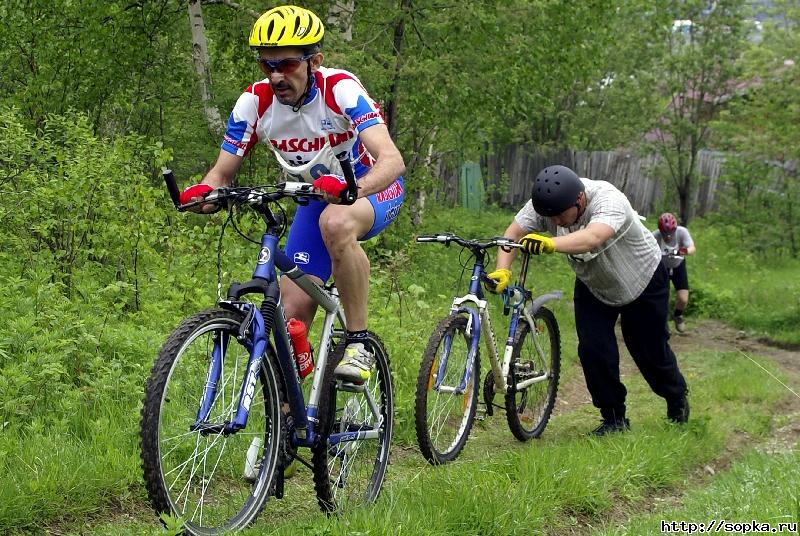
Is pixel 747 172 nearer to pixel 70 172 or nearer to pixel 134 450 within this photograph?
pixel 70 172

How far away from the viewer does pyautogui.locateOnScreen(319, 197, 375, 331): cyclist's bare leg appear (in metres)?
4.66

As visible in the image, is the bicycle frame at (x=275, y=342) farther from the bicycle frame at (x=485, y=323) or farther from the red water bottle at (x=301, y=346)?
the bicycle frame at (x=485, y=323)

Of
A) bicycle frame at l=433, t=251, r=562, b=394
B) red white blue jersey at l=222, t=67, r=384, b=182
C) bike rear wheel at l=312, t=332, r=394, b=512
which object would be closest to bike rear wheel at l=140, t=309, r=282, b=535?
bike rear wheel at l=312, t=332, r=394, b=512

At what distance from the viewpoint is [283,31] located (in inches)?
180

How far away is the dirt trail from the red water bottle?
1481 mm

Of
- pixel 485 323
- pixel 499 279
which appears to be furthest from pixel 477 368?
pixel 499 279

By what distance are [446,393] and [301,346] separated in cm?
196

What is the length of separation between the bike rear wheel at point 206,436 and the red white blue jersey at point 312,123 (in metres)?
1.06

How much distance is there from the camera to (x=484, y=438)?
7.66m

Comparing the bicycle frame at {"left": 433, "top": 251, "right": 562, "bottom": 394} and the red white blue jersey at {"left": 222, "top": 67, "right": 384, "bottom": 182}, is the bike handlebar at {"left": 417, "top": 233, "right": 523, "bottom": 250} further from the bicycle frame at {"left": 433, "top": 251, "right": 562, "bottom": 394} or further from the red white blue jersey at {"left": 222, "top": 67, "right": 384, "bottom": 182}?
the red white blue jersey at {"left": 222, "top": 67, "right": 384, "bottom": 182}

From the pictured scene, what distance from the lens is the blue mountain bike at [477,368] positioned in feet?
21.2

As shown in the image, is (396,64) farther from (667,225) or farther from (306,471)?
(306,471)

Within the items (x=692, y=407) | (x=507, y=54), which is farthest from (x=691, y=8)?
(x=692, y=407)

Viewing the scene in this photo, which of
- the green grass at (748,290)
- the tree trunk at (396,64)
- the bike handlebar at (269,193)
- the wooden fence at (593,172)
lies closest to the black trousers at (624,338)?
the bike handlebar at (269,193)
